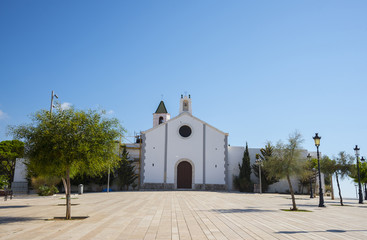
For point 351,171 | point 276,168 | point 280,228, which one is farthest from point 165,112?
point 280,228

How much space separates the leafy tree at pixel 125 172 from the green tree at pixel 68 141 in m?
24.8

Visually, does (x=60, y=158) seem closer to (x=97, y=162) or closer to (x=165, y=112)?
(x=97, y=162)

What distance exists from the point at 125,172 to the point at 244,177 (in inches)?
606

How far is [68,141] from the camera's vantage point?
11023 millimetres

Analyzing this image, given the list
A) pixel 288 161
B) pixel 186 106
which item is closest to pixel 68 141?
pixel 288 161

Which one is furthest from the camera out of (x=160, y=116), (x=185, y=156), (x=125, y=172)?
(x=160, y=116)

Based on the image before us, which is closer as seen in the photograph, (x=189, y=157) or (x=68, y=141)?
(x=68, y=141)

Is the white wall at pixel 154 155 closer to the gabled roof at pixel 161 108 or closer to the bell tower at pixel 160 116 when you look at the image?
the bell tower at pixel 160 116

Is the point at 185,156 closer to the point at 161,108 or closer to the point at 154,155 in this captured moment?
the point at 154,155

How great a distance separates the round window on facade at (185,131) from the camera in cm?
4031

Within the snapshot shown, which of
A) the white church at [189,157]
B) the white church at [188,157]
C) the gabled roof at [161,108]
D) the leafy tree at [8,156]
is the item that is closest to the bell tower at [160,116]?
the gabled roof at [161,108]

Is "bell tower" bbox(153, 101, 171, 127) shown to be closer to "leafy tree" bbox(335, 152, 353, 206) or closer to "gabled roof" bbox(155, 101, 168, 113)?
"gabled roof" bbox(155, 101, 168, 113)

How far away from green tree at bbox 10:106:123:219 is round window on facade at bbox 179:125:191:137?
92.9ft

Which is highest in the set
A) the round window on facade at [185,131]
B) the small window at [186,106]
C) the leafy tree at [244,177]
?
the small window at [186,106]
